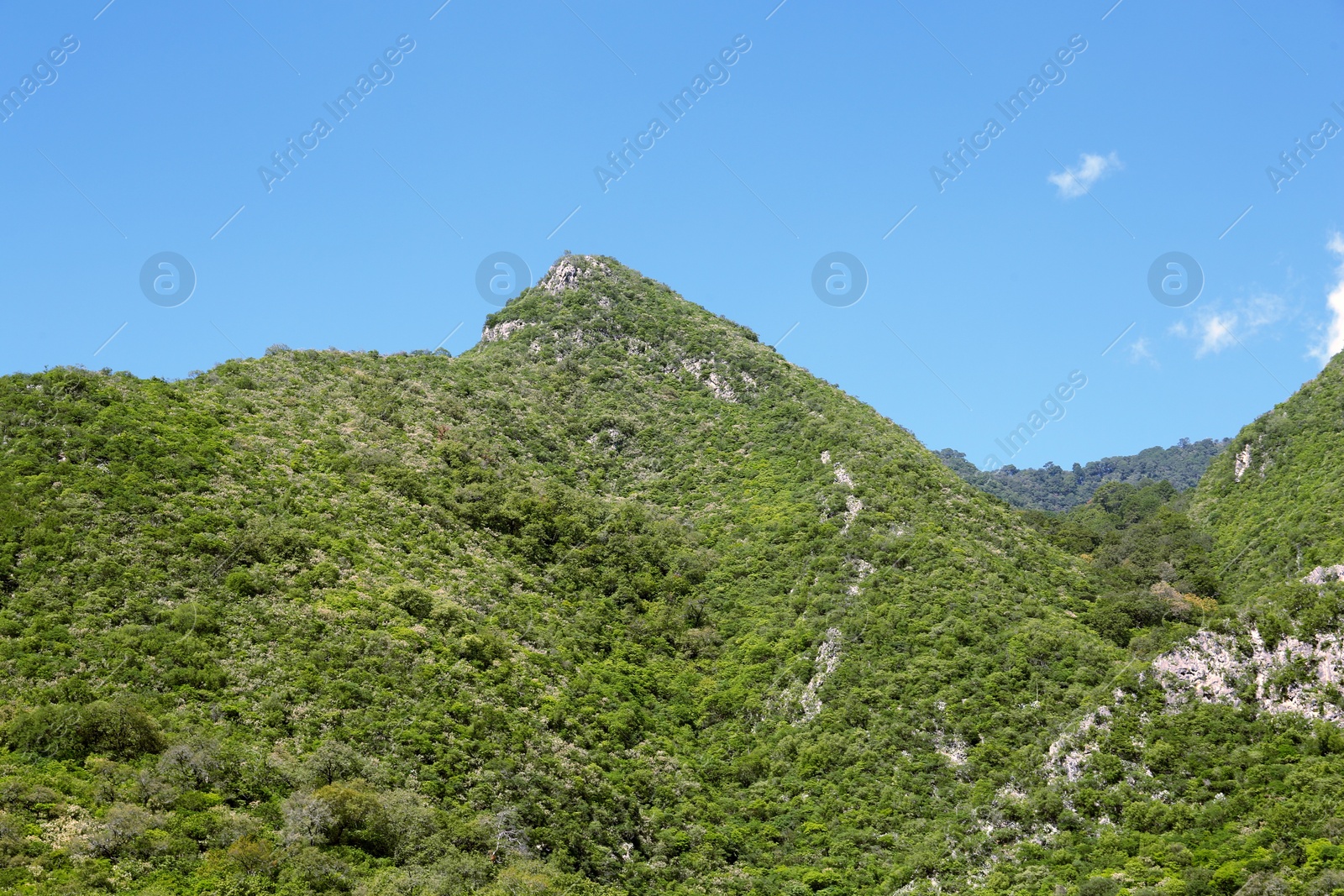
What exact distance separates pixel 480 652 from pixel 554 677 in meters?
5.08

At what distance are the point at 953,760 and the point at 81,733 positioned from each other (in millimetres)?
39968

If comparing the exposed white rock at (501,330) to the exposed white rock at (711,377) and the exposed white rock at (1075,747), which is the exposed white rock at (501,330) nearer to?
the exposed white rock at (711,377)

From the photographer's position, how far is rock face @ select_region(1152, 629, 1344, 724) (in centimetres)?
4506

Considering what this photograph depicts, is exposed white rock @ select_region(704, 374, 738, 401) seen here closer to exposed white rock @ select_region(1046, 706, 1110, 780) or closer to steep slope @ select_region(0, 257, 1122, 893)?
steep slope @ select_region(0, 257, 1122, 893)

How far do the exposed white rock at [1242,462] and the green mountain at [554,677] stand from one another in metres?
11.9

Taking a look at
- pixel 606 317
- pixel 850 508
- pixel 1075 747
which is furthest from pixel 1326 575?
pixel 606 317

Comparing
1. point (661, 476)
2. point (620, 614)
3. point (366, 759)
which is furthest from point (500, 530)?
point (366, 759)

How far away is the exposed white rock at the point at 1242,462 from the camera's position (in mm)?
86938

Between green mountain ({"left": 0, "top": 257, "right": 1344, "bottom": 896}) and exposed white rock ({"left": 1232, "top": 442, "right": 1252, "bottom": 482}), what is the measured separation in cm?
1187

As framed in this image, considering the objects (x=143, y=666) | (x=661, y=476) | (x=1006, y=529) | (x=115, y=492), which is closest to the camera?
(x=143, y=666)

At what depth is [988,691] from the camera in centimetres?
5331

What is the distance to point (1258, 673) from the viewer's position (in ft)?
155

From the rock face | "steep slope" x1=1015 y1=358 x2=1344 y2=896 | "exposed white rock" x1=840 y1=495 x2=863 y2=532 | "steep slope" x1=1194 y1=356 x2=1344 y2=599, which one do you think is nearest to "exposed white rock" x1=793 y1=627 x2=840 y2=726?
"exposed white rock" x1=840 y1=495 x2=863 y2=532

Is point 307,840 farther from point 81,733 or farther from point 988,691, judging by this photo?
point 988,691
